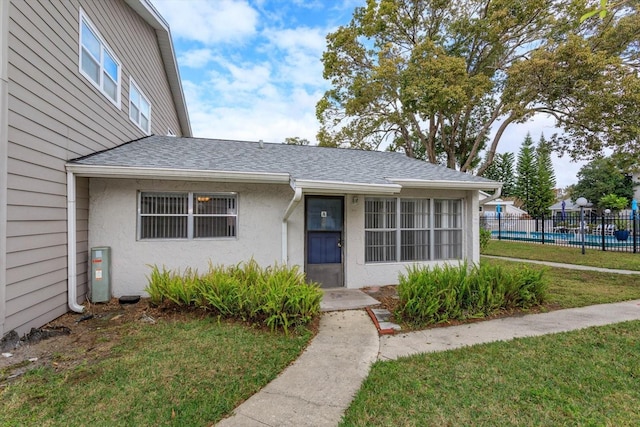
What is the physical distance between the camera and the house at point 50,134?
380 centimetres

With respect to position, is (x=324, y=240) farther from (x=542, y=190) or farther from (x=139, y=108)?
(x=542, y=190)

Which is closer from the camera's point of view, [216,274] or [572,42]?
[216,274]

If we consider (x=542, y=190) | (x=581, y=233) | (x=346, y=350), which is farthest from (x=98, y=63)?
(x=542, y=190)

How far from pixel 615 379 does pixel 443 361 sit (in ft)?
5.36

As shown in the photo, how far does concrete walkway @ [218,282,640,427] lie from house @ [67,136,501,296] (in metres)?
1.36

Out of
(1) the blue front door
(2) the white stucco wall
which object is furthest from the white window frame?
(1) the blue front door

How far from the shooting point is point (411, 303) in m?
4.75

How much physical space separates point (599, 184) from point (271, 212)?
5152 cm

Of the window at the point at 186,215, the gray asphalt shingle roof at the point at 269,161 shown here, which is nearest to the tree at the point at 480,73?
the gray asphalt shingle roof at the point at 269,161

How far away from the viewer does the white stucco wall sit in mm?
5766

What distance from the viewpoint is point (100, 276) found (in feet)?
17.9

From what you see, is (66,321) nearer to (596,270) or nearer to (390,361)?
(390,361)

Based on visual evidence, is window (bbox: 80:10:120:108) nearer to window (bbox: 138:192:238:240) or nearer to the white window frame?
the white window frame

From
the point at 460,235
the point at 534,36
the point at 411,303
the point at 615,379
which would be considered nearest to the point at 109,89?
the point at 411,303
